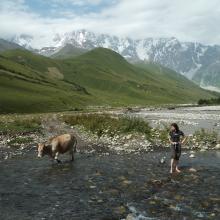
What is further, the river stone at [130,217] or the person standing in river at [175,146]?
the person standing in river at [175,146]

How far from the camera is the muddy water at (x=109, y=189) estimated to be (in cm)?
1908

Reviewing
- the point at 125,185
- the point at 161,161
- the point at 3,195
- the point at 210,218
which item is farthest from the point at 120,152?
the point at 210,218

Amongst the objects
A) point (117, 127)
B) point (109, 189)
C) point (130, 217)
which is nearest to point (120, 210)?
point (130, 217)

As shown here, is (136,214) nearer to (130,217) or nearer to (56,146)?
(130,217)

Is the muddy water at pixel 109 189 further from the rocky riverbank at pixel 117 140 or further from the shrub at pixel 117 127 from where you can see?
the shrub at pixel 117 127

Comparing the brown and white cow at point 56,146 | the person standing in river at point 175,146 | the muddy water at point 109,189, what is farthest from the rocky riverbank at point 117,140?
the person standing in river at point 175,146

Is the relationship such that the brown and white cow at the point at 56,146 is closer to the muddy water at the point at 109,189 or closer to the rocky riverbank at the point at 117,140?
the muddy water at the point at 109,189

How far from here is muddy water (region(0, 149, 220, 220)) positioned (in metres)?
Result: 19.1

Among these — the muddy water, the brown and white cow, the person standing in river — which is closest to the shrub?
the muddy water

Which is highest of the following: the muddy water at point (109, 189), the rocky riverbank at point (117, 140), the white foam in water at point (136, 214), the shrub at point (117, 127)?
the shrub at point (117, 127)

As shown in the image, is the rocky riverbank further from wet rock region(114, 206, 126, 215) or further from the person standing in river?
wet rock region(114, 206, 126, 215)

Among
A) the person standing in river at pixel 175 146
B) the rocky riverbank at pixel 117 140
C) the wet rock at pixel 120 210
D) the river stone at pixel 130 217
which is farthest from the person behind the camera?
the rocky riverbank at pixel 117 140

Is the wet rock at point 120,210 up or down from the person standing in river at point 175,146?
down

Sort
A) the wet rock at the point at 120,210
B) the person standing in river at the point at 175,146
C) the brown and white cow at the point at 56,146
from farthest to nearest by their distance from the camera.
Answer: the brown and white cow at the point at 56,146
the person standing in river at the point at 175,146
the wet rock at the point at 120,210
